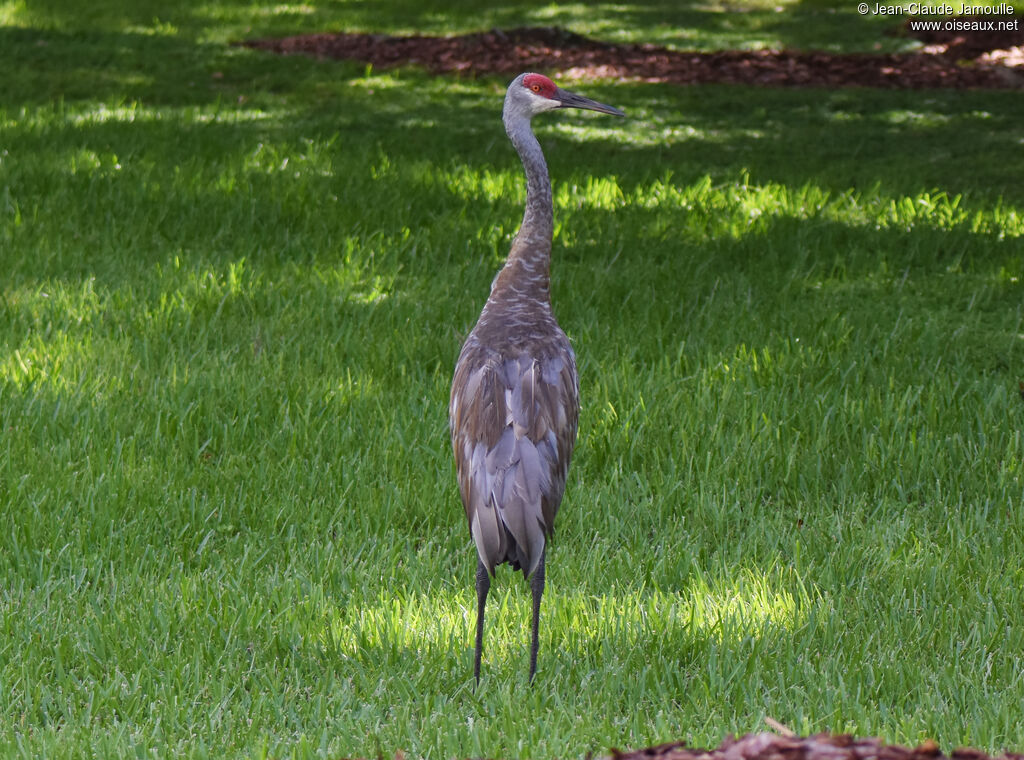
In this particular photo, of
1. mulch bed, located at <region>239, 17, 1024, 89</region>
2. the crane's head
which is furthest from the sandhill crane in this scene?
mulch bed, located at <region>239, 17, 1024, 89</region>

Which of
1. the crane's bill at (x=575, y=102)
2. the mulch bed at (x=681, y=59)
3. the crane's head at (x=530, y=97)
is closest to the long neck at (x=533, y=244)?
the crane's head at (x=530, y=97)

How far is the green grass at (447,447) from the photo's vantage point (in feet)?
12.9

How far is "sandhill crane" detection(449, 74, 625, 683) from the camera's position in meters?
3.99

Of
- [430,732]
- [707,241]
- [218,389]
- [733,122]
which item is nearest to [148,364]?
[218,389]

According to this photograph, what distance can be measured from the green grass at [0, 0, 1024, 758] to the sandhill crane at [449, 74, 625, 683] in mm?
464

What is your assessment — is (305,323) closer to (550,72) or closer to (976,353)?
(976,353)

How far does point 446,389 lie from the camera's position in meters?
6.38

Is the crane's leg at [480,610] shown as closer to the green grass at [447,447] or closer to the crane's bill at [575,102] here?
the green grass at [447,447]

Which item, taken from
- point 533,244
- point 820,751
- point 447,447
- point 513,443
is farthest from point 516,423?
point 820,751

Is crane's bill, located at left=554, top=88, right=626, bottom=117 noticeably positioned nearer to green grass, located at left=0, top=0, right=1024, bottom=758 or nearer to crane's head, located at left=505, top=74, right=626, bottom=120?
crane's head, located at left=505, top=74, right=626, bottom=120

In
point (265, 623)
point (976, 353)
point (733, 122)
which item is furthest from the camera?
point (733, 122)

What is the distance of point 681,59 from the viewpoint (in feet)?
51.3

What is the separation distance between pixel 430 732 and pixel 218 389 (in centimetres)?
303

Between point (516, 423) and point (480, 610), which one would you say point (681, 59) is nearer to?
point (516, 423)
